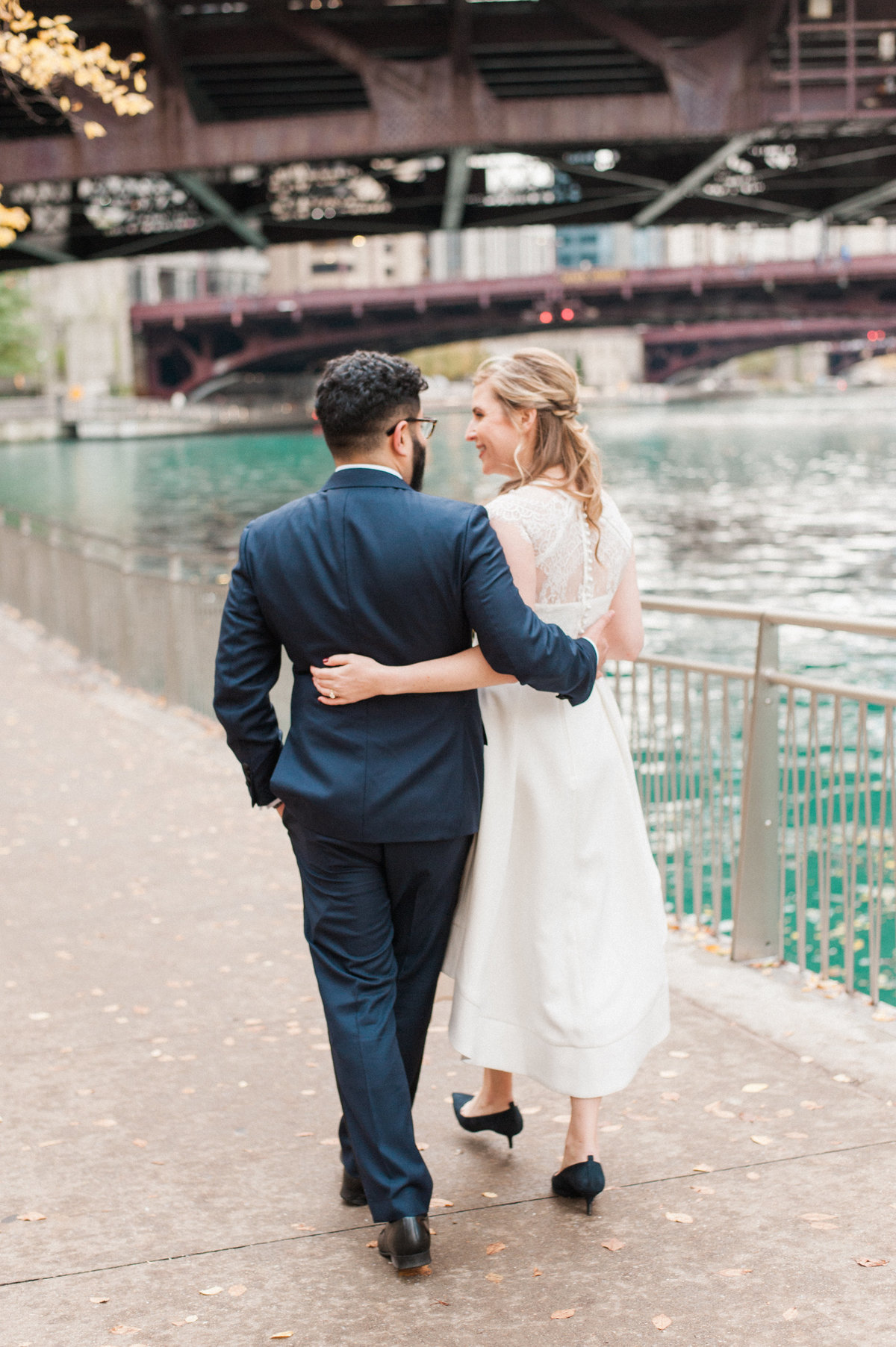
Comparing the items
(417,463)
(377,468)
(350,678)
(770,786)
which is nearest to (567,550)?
(417,463)

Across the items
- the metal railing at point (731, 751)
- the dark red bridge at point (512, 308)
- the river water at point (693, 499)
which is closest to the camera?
the metal railing at point (731, 751)

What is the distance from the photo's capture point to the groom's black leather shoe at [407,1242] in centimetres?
320

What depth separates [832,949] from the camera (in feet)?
29.8

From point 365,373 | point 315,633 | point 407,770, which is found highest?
point 365,373

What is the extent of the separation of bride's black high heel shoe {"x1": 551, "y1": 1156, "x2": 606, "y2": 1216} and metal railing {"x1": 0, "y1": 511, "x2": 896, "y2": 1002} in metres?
1.48

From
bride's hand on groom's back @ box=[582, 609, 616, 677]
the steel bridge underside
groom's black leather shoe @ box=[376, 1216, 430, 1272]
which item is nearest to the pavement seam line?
groom's black leather shoe @ box=[376, 1216, 430, 1272]

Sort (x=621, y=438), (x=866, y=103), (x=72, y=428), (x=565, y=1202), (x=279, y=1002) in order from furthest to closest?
(x=72, y=428), (x=621, y=438), (x=866, y=103), (x=279, y=1002), (x=565, y=1202)

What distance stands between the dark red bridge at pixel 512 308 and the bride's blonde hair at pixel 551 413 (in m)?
67.2

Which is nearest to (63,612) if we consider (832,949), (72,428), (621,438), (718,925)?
(832,949)

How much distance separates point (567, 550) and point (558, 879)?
763mm

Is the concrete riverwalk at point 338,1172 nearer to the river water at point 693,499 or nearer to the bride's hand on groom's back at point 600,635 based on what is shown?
the bride's hand on groom's back at point 600,635

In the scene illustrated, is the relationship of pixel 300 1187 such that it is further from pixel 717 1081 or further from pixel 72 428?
pixel 72 428

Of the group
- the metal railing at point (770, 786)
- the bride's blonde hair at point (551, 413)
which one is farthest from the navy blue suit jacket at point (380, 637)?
the metal railing at point (770, 786)

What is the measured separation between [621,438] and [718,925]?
271 ft
